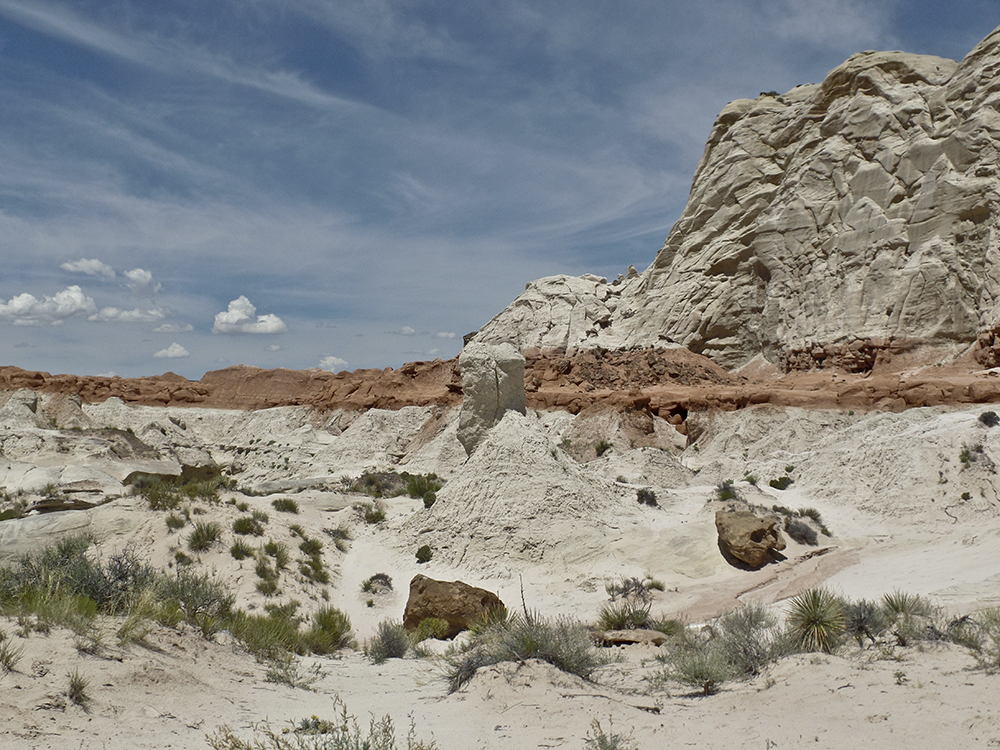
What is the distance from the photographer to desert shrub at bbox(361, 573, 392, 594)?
48.4 ft

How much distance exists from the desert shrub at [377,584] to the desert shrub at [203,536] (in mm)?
3233

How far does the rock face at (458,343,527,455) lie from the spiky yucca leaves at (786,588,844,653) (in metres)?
12.9

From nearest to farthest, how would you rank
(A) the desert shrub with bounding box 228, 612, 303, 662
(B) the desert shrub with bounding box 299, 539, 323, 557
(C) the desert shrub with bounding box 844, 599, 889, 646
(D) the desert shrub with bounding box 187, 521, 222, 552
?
(C) the desert shrub with bounding box 844, 599, 889, 646 < (A) the desert shrub with bounding box 228, 612, 303, 662 < (D) the desert shrub with bounding box 187, 521, 222, 552 < (B) the desert shrub with bounding box 299, 539, 323, 557

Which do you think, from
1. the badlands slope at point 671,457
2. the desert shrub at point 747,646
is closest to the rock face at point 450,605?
the badlands slope at point 671,457

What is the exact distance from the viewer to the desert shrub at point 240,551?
14070 millimetres

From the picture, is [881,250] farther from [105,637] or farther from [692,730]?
[105,637]

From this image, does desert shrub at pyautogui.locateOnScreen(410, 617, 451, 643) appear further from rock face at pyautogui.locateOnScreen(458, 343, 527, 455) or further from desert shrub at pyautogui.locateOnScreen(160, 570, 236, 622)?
rock face at pyautogui.locateOnScreen(458, 343, 527, 455)

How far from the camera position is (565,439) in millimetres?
32781

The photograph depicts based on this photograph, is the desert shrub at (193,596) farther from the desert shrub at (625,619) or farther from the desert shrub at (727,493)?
the desert shrub at (727,493)

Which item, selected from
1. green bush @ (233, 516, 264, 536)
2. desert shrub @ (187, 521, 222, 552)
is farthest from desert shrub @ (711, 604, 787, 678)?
green bush @ (233, 516, 264, 536)

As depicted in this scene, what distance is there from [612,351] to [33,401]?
38256 millimetres

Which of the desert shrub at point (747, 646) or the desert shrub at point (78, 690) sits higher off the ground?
the desert shrub at point (78, 690)

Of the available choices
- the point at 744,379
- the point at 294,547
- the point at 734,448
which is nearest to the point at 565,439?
the point at 734,448

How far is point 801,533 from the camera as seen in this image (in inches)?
631
